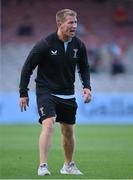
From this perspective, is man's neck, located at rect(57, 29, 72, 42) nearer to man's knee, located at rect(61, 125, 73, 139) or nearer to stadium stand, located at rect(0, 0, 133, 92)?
man's knee, located at rect(61, 125, 73, 139)

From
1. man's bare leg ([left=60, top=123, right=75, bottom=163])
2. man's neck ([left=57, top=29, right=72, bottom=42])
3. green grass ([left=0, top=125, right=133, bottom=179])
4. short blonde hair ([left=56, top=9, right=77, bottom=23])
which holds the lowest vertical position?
green grass ([left=0, top=125, right=133, bottom=179])

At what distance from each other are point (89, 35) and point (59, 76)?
23218 mm

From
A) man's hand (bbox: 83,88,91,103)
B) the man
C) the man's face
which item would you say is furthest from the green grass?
the man's face

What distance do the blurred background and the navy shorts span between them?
64.2 ft

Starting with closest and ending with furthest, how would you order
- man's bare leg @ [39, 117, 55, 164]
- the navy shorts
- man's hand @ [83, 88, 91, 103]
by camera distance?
1. man's bare leg @ [39, 117, 55, 164]
2. the navy shorts
3. man's hand @ [83, 88, 91, 103]

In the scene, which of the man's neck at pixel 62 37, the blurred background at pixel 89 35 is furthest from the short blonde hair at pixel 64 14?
the blurred background at pixel 89 35

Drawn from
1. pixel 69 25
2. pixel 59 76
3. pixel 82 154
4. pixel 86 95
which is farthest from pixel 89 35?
pixel 69 25

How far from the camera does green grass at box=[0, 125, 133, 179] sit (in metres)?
10.3

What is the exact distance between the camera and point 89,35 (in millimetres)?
33500

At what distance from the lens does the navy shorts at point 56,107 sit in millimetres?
10219

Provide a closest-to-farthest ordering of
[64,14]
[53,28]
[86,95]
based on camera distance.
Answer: [64,14]
[86,95]
[53,28]

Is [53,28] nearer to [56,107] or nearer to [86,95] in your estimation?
[86,95]

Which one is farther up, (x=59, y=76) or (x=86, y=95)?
(x=59, y=76)

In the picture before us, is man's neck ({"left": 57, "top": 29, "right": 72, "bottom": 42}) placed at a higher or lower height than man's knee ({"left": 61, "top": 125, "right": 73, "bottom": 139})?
higher
